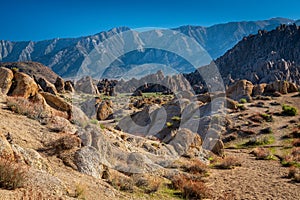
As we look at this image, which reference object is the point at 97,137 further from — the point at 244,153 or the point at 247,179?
the point at 244,153

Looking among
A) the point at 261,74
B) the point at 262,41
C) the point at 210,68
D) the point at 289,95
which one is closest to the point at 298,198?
the point at 289,95

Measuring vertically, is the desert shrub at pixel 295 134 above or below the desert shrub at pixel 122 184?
below

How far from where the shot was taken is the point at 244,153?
20641 millimetres

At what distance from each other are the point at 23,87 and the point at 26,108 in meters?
3.57

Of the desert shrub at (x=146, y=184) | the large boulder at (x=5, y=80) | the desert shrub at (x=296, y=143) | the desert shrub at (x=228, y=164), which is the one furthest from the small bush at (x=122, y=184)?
the desert shrub at (x=296, y=143)

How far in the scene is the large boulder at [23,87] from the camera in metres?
14.8

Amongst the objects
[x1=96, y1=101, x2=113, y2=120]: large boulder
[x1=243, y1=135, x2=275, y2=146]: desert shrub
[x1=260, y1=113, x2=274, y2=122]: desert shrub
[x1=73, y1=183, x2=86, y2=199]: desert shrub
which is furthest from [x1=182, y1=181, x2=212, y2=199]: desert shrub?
[x1=96, y1=101, x2=113, y2=120]: large boulder

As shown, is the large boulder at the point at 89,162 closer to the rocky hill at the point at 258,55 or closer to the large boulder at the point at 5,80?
the large boulder at the point at 5,80

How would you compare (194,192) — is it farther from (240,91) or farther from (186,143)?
(240,91)

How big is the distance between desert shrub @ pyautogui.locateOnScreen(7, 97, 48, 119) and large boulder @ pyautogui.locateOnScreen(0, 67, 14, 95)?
2.70 meters

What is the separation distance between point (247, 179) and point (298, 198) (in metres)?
2.81

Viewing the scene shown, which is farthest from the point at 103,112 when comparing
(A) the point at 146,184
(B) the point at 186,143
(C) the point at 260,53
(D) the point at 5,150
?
(C) the point at 260,53

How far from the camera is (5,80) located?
15055mm

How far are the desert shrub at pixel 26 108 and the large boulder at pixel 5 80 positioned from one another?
2.70m
